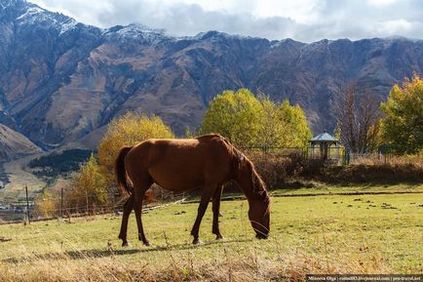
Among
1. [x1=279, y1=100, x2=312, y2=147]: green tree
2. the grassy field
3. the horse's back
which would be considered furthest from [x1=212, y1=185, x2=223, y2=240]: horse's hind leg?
[x1=279, y1=100, x2=312, y2=147]: green tree

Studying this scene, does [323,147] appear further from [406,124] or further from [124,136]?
[124,136]

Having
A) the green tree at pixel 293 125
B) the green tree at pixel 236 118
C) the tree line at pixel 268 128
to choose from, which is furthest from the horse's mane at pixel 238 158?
the green tree at pixel 293 125

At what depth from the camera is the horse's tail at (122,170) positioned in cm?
1819

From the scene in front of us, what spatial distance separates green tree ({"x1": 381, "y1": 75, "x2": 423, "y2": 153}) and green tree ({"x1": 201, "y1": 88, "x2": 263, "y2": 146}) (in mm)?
21475

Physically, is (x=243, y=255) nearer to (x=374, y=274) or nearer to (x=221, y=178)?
(x=374, y=274)

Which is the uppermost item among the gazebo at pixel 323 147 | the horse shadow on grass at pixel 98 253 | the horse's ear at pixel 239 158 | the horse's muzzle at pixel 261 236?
the gazebo at pixel 323 147

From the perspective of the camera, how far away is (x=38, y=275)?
13.1 metres

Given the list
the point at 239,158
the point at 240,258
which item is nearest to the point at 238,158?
the point at 239,158

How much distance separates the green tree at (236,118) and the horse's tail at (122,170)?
6870 centimetres

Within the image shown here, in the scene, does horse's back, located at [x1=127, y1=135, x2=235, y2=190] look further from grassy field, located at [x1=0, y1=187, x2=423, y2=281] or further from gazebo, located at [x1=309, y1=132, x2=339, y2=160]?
gazebo, located at [x1=309, y1=132, x2=339, y2=160]

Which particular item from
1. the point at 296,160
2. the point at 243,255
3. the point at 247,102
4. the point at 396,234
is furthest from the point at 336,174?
the point at 243,255

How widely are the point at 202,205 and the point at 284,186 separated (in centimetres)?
4189

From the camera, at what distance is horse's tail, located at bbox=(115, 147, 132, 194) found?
59.7 ft

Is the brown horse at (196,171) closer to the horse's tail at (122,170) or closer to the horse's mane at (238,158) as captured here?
the horse's mane at (238,158)
